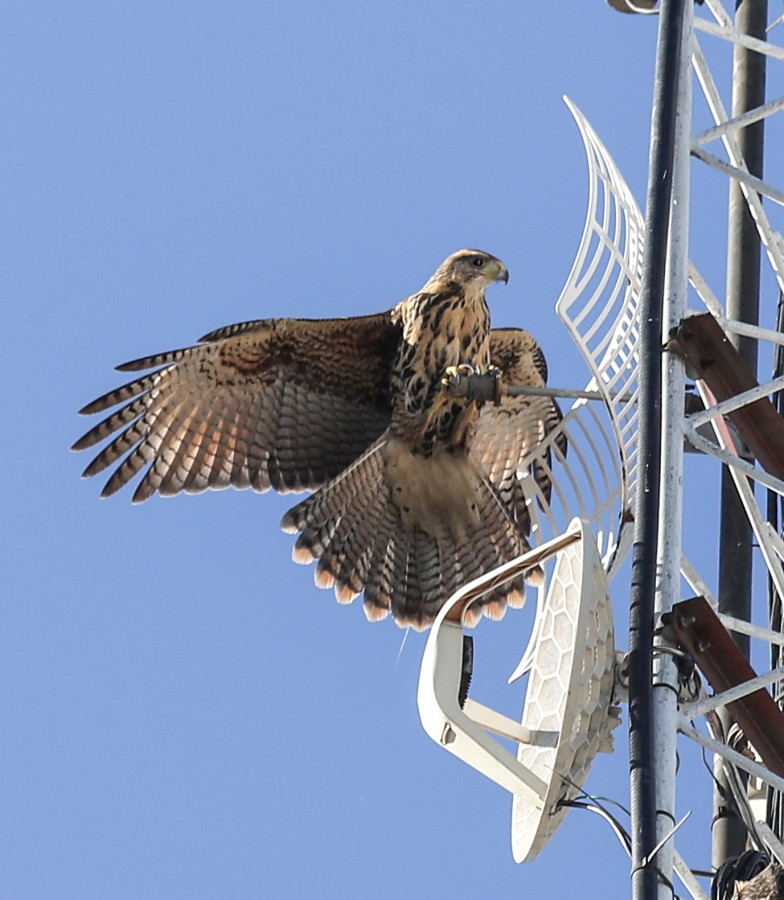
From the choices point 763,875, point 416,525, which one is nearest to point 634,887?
point 763,875

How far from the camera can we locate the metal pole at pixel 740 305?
5676 mm

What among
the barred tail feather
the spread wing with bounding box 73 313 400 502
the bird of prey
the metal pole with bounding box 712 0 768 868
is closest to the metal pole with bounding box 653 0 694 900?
the metal pole with bounding box 712 0 768 868

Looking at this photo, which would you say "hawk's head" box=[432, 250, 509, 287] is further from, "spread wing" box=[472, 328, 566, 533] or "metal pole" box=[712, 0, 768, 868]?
"metal pole" box=[712, 0, 768, 868]

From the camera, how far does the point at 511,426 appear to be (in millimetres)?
8398

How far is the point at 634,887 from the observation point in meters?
3.84

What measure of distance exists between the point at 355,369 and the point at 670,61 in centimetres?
345

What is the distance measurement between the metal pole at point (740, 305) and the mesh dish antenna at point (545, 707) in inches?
50.3

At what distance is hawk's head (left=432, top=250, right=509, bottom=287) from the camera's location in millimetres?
8117

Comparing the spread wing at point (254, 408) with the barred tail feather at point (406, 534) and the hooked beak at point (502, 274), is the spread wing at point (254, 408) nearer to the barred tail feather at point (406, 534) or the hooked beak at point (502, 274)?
the barred tail feather at point (406, 534)

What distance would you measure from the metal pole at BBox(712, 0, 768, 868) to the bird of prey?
4.69 feet

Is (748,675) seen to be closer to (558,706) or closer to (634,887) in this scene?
(558,706)

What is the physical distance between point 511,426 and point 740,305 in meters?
2.10

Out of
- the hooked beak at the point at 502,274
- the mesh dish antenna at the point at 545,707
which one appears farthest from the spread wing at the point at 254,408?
the mesh dish antenna at the point at 545,707

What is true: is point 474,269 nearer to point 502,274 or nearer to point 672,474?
point 502,274
